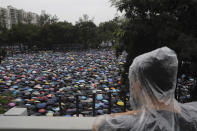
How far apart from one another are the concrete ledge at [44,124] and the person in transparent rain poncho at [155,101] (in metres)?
0.63

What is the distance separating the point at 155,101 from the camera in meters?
1.00

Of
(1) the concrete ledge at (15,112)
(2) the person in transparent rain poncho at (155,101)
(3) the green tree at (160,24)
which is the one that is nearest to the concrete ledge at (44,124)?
(1) the concrete ledge at (15,112)

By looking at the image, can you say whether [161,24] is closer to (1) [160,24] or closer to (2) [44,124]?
(1) [160,24]

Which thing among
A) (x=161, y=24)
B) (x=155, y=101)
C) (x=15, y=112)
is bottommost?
(x=15, y=112)

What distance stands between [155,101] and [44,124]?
112 centimetres

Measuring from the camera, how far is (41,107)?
607cm

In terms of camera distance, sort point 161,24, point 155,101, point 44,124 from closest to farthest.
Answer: point 155,101 < point 44,124 < point 161,24

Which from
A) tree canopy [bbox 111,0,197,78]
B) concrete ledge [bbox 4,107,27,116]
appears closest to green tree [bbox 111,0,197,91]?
tree canopy [bbox 111,0,197,78]

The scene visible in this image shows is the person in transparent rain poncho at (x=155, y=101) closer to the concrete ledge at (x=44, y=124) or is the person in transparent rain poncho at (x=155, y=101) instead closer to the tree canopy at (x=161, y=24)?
A: the concrete ledge at (x=44, y=124)

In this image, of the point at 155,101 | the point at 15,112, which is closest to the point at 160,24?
the point at 155,101

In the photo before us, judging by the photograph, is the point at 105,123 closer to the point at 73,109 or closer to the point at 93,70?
the point at 73,109

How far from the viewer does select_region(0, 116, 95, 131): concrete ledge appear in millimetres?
1573

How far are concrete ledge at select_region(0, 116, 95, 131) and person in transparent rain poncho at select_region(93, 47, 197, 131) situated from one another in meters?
Answer: 0.63

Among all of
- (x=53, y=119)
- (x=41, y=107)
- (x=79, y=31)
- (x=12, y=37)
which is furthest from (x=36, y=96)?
(x=12, y=37)
